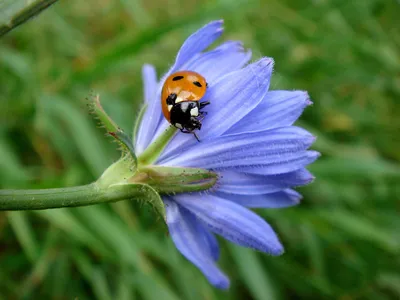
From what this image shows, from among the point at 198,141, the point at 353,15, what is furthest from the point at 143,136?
the point at 353,15

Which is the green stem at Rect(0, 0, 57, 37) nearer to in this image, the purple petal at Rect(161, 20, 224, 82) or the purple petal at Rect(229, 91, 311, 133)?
the purple petal at Rect(161, 20, 224, 82)

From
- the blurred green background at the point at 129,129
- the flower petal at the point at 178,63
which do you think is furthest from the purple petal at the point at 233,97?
the blurred green background at the point at 129,129

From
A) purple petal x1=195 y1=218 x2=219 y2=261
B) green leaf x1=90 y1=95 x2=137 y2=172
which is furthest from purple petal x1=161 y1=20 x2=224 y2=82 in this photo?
purple petal x1=195 y1=218 x2=219 y2=261

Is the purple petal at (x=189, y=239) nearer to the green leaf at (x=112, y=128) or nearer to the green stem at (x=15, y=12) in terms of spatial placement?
the green leaf at (x=112, y=128)

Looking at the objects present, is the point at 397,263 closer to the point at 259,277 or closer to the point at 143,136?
the point at 259,277

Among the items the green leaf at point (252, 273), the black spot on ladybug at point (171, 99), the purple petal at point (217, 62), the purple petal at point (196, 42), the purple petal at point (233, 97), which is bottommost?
the green leaf at point (252, 273)

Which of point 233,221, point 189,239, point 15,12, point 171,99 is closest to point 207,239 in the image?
point 189,239
